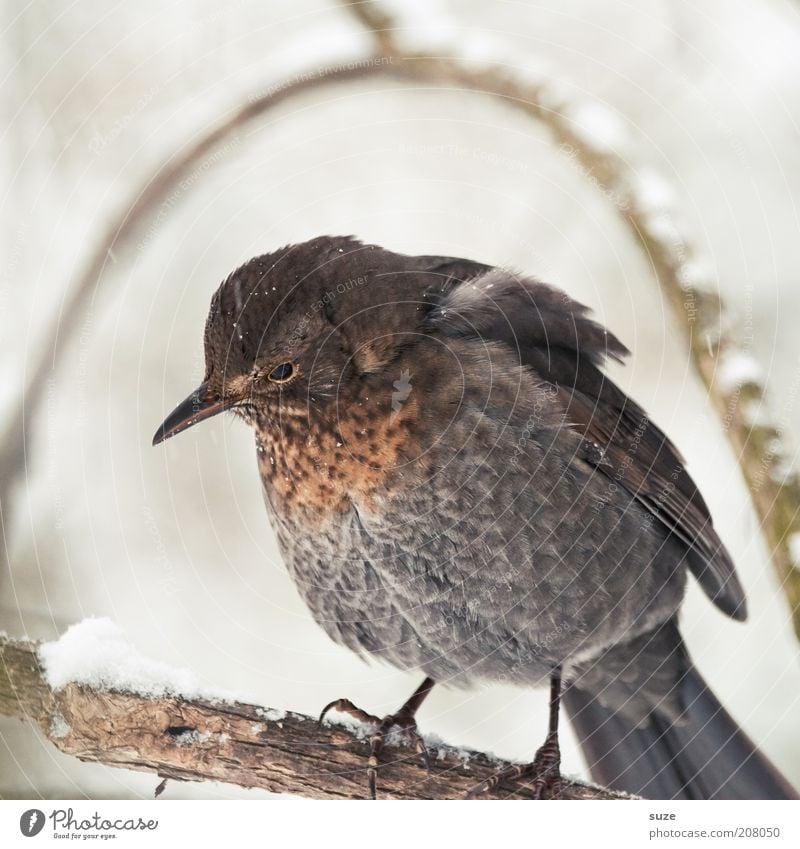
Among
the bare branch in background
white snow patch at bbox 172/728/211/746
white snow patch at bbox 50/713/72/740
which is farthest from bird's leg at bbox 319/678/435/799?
the bare branch in background

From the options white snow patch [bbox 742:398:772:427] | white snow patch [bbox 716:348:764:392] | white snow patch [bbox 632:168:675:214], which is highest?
white snow patch [bbox 632:168:675:214]

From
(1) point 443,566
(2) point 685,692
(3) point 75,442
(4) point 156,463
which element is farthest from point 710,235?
(3) point 75,442

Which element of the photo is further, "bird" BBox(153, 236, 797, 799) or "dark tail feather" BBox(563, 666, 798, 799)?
"dark tail feather" BBox(563, 666, 798, 799)

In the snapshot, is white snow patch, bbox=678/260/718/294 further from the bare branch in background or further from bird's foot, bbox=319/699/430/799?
bird's foot, bbox=319/699/430/799

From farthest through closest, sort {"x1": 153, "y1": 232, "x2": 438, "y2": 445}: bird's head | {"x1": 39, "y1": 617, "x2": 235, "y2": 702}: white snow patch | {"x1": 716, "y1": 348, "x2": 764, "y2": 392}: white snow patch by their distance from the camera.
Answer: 1. {"x1": 716, "y1": 348, "x2": 764, "y2": 392}: white snow patch
2. {"x1": 39, "y1": 617, "x2": 235, "y2": 702}: white snow patch
3. {"x1": 153, "y1": 232, "x2": 438, "y2": 445}: bird's head

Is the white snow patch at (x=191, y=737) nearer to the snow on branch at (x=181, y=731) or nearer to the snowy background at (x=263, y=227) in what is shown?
the snow on branch at (x=181, y=731)

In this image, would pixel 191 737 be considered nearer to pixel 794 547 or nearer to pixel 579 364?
pixel 579 364
